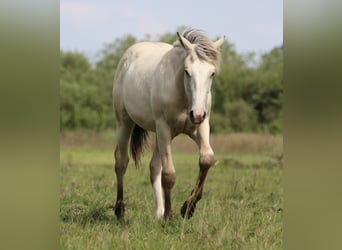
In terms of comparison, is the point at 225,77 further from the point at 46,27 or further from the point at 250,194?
the point at 46,27

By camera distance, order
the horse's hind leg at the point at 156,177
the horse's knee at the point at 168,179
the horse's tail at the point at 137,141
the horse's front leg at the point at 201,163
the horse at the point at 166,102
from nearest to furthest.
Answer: the horse at the point at 166,102
the horse's front leg at the point at 201,163
the horse's knee at the point at 168,179
the horse's hind leg at the point at 156,177
the horse's tail at the point at 137,141

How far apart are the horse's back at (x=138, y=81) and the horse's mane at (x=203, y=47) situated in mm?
803

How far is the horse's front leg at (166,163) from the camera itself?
16.0 ft

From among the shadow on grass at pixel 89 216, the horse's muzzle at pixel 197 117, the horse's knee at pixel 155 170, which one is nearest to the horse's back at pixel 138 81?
the horse's knee at pixel 155 170

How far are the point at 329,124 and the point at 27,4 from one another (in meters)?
0.93

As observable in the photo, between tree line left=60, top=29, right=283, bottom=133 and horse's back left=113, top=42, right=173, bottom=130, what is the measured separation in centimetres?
1538

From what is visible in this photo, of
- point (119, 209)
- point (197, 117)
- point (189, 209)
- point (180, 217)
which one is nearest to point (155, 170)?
point (119, 209)

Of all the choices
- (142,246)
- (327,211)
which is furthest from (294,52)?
(142,246)

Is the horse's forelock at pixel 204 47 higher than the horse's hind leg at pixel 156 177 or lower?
higher

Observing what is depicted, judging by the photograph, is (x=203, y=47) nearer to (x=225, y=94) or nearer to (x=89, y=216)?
(x=89, y=216)

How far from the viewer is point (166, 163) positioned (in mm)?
4898

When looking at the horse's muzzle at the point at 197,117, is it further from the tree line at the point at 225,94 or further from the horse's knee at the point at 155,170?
the tree line at the point at 225,94

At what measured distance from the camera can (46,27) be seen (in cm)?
151

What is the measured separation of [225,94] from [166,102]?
65.3ft
